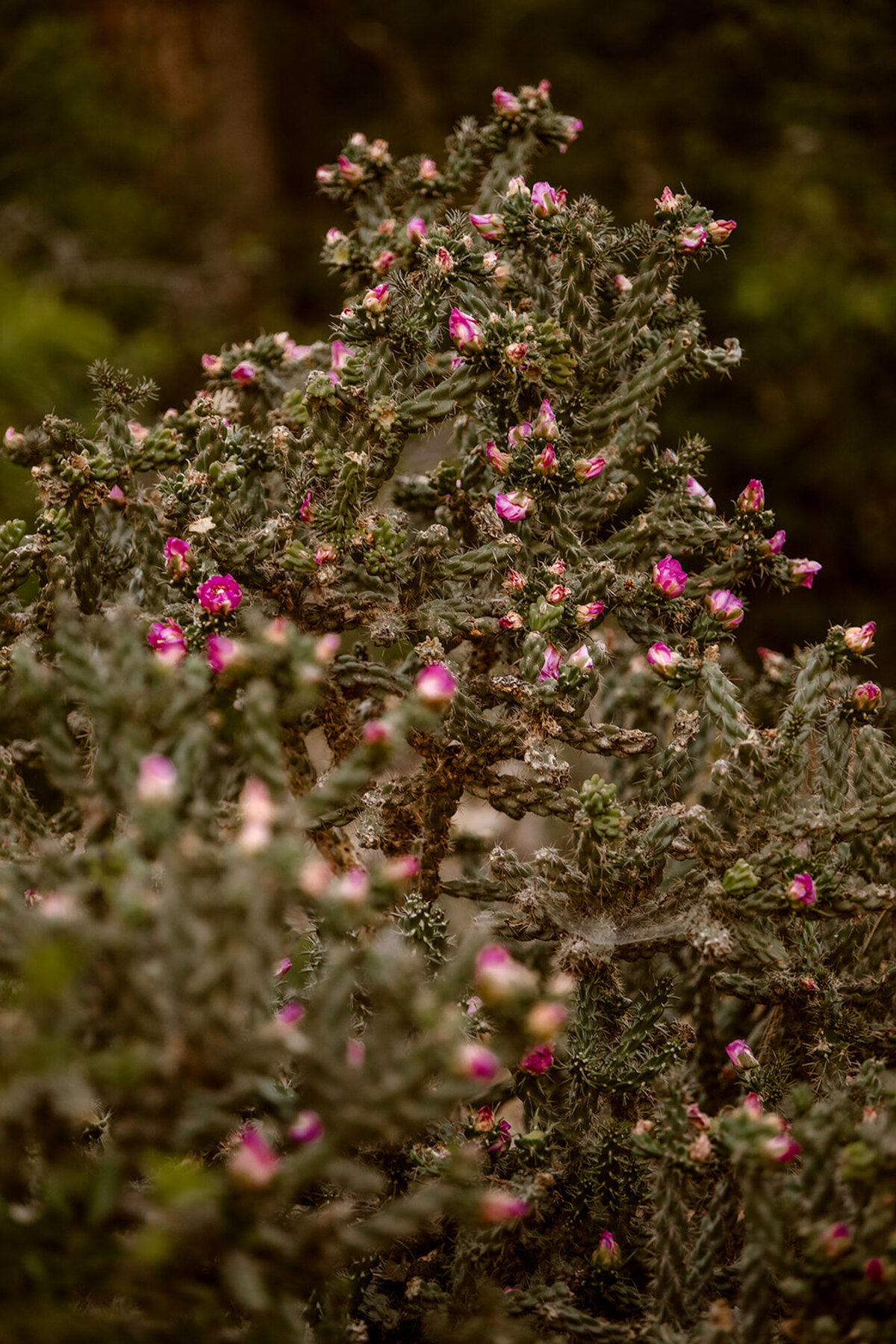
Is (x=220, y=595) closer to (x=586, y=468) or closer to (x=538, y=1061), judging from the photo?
(x=586, y=468)

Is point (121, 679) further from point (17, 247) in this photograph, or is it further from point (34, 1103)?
point (17, 247)

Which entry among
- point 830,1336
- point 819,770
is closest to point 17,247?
point 819,770

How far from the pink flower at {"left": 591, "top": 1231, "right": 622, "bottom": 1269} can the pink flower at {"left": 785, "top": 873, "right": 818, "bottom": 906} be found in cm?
50

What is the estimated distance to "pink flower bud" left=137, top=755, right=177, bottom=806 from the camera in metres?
0.88

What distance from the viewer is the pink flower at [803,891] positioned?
52.9 inches

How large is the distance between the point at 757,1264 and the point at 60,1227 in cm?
71

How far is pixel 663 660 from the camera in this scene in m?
1.54

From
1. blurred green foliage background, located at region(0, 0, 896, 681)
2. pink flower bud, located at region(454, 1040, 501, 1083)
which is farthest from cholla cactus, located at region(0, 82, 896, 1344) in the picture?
blurred green foliage background, located at region(0, 0, 896, 681)

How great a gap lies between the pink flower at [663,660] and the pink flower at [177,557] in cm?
70

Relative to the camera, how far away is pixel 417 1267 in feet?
4.57

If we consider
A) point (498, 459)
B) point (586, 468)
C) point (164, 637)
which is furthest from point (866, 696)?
point (164, 637)

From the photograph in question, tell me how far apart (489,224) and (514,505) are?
45cm

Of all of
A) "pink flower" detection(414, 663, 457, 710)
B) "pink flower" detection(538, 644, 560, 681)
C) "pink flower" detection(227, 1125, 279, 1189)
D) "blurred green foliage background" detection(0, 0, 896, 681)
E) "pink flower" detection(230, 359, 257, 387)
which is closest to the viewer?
"pink flower" detection(227, 1125, 279, 1189)

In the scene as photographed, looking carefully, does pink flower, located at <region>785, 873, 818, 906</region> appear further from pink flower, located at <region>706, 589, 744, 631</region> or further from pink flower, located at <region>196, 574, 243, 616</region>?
pink flower, located at <region>196, 574, 243, 616</region>
